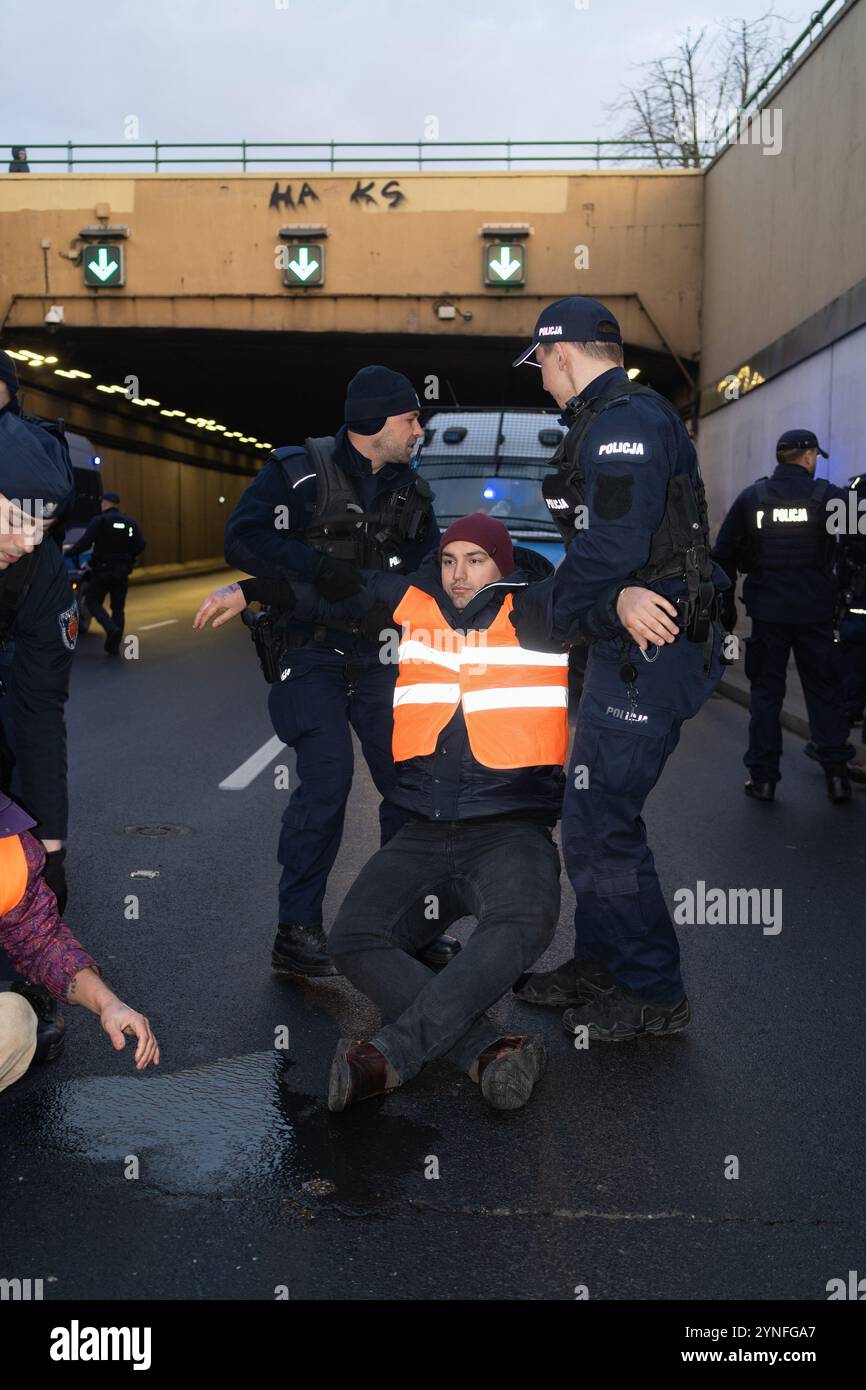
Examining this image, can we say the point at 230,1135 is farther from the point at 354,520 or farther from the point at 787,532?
the point at 787,532

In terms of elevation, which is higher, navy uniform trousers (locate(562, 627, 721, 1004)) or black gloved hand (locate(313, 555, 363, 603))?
black gloved hand (locate(313, 555, 363, 603))

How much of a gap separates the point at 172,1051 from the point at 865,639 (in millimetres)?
7036

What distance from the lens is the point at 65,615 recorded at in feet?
16.0

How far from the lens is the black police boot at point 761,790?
8555 mm

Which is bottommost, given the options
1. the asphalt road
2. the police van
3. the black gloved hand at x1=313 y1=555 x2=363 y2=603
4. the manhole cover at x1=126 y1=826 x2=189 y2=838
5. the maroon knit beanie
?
the manhole cover at x1=126 y1=826 x2=189 y2=838

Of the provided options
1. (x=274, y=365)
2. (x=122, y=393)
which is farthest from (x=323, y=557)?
(x=122, y=393)

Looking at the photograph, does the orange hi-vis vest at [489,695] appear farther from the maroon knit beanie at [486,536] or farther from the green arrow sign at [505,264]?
the green arrow sign at [505,264]

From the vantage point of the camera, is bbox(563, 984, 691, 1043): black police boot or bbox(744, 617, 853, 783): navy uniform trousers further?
bbox(744, 617, 853, 783): navy uniform trousers

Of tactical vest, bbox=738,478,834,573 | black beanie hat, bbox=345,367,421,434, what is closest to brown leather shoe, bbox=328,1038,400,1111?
black beanie hat, bbox=345,367,421,434

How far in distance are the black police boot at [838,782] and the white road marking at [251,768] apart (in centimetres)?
333

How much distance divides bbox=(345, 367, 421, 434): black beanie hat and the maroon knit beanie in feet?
2.15

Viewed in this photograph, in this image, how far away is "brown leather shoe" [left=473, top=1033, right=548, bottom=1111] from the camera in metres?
3.86

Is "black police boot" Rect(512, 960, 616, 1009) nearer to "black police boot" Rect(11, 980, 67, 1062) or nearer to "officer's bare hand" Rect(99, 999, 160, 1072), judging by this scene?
"black police boot" Rect(11, 980, 67, 1062)
